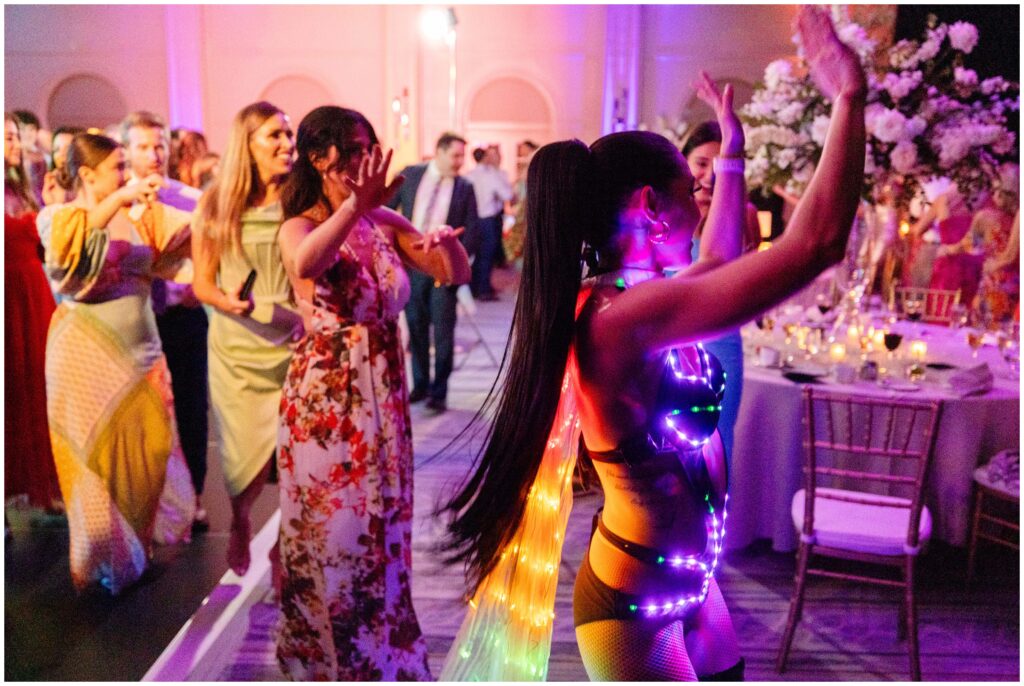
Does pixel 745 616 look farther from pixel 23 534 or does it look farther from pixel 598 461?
pixel 23 534

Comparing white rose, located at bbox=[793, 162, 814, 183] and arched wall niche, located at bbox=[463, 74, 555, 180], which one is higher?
arched wall niche, located at bbox=[463, 74, 555, 180]

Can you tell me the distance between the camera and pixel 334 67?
13039 millimetres

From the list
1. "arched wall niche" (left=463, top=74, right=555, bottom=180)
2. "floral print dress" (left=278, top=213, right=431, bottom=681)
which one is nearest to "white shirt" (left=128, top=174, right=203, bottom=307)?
"floral print dress" (left=278, top=213, right=431, bottom=681)

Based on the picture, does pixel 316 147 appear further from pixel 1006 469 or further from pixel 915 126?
pixel 1006 469

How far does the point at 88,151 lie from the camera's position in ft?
9.21

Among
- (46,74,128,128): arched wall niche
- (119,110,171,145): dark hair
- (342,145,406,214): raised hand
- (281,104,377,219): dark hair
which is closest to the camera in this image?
(342,145,406,214): raised hand

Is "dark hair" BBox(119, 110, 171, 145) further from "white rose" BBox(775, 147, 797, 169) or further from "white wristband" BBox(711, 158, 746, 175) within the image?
"white rose" BBox(775, 147, 797, 169)

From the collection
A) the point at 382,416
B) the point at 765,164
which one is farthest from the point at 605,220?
the point at 765,164

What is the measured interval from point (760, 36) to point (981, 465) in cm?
1106

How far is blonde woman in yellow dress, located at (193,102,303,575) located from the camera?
109 inches

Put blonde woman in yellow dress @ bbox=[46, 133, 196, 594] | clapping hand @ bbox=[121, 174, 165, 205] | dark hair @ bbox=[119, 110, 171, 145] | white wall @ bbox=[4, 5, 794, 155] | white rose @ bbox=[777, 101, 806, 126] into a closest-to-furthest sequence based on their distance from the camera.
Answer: clapping hand @ bbox=[121, 174, 165, 205]
blonde woman in yellow dress @ bbox=[46, 133, 196, 594]
dark hair @ bbox=[119, 110, 171, 145]
white rose @ bbox=[777, 101, 806, 126]
white wall @ bbox=[4, 5, 794, 155]

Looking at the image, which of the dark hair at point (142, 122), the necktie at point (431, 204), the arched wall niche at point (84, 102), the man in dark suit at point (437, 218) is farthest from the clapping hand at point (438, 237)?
the arched wall niche at point (84, 102)

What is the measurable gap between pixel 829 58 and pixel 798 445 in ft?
7.97

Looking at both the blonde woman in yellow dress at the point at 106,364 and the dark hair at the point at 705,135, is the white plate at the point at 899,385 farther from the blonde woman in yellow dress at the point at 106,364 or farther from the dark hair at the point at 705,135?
the blonde woman in yellow dress at the point at 106,364
